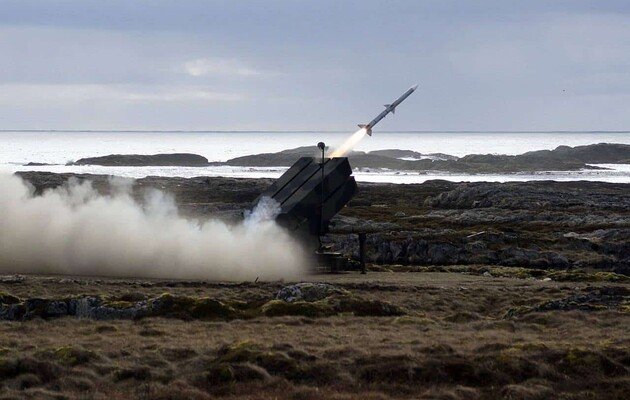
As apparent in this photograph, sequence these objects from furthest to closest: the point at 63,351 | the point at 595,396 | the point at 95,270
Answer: the point at 95,270 < the point at 63,351 < the point at 595,396

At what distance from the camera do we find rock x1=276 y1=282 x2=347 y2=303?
38.3m

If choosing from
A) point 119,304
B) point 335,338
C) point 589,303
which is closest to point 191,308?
point 119,304

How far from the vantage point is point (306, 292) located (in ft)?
127

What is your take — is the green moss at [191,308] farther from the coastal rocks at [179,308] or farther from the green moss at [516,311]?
the green moss at [516,311]

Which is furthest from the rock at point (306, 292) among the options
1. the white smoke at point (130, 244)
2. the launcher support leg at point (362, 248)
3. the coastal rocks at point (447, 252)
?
the coastal rocks at point (447, 252)

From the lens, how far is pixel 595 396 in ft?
83.3

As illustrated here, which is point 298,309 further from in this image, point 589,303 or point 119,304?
point 589,303

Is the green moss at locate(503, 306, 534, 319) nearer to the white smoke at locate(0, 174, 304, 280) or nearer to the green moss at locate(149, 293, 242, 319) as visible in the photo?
the green moss at locate(149, 293, 242, 319)

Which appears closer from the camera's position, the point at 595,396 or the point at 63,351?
the point at 595,396

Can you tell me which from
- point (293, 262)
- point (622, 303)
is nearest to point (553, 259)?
point (293, 262)

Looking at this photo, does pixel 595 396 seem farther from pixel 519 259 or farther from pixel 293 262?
pixel 519 259

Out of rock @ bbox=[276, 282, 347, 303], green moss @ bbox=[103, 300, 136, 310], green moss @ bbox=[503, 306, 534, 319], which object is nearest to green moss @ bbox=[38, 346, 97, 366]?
green moss @ bbox=[103, 300, 136, 310]

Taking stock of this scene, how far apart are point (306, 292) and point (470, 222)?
43354 millimetres

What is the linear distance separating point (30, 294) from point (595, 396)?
71.8 feet
